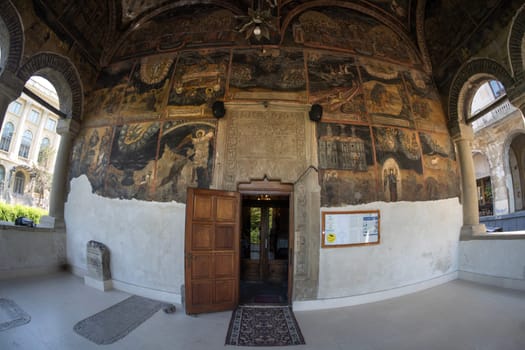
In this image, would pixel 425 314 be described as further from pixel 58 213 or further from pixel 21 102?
pixel 21 102

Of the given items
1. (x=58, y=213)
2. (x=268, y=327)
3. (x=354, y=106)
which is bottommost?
(x=268, y=327)

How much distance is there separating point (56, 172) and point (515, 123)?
20617 millimetres

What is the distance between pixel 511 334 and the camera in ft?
13.6

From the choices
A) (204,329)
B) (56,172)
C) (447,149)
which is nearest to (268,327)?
(204,329)

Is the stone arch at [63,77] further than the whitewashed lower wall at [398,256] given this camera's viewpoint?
Yes

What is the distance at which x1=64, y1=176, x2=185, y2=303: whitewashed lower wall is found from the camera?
5934 millimetres

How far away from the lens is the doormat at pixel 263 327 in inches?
166

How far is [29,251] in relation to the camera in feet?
23.5

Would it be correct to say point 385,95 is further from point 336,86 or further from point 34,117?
point 34,117

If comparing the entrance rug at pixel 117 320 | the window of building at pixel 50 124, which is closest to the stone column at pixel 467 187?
the entrance rug at pixel 117 320

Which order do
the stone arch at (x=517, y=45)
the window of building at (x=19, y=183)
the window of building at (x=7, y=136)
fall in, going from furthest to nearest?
the window of building at (x=7, y=136) → the window of building at (x=19, y=183) → the stone arch at (x=517, y=45)

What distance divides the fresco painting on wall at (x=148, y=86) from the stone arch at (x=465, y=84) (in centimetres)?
887

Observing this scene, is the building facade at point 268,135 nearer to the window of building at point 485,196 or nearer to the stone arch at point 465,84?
the stone arch at point 465,84

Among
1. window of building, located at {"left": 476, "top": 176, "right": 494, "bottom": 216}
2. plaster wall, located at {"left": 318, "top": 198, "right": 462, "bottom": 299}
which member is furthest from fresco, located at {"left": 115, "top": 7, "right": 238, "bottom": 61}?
window of building, located at {"left": 476, "top": 176, "right": 494, "bottom": 216}
